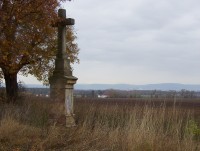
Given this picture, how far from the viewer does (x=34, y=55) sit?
20234 millimetres

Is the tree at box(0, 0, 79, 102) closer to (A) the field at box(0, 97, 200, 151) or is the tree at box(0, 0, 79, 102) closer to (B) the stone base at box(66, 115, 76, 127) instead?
(B) the stone base at box(66, 115, 76, 127)

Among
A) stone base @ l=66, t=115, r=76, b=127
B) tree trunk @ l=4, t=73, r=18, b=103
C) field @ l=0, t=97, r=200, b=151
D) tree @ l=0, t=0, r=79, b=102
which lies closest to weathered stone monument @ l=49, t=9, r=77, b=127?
stone base @ l=66, t=115, r=76, b=127

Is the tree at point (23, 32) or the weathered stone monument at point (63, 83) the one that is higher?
the tree at point (23, 32)

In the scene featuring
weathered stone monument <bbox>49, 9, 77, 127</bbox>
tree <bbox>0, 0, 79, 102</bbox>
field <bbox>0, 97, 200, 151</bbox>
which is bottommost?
field <bbox>0, 97, 200, 151</bbox>

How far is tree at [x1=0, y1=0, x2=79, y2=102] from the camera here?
1338 cm

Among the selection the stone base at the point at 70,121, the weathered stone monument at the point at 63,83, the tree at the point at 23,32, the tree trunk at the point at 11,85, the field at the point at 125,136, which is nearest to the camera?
the field at the point at 125,136

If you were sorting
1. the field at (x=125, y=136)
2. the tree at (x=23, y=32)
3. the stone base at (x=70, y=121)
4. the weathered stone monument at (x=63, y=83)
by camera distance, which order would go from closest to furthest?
1. the field at (x=125, y=136)
2. the stone base at (x=70, y=121)
3. the weathered stone monument at (x=63, y=83)
4. the tree at (x=23, y=32)

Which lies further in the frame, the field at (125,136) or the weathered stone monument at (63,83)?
the weathered stone monument at (63,83)

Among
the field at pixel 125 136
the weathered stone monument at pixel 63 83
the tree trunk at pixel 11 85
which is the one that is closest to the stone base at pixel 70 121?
the weathered stone monument at pixel 63 83

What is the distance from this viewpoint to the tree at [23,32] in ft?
43.9

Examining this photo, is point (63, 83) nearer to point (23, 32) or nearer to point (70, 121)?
point (70, 121)

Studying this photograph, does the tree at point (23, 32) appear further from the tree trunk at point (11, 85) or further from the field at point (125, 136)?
the field at point (125, 136)

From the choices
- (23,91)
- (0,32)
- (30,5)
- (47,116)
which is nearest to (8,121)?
(47,116)

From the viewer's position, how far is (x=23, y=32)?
15445mm
